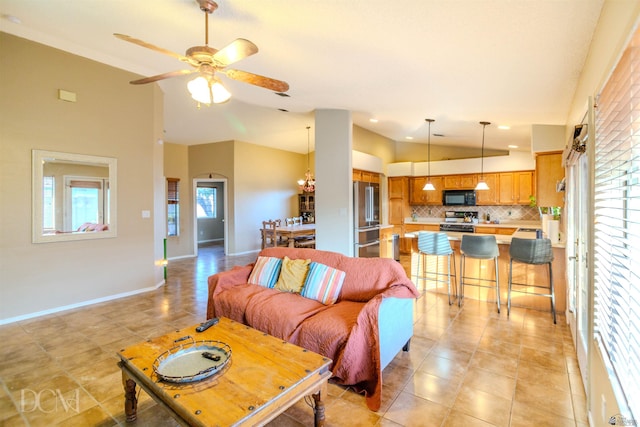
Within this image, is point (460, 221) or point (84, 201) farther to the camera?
point (460, 221)

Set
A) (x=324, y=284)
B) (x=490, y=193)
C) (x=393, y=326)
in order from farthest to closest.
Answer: (x=490, y=193) < (x=324, y=284) < (x=393, y=326)

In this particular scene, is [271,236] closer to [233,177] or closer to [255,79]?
[233,177]

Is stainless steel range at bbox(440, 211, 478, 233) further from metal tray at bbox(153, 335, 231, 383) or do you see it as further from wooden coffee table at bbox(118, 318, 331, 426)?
metal tray at bbox(153, 335, 231, 383)

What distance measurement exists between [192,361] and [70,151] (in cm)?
384

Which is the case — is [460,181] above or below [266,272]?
above

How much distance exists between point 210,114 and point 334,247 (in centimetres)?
382

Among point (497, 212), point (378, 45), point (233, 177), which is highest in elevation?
point (378, 45)

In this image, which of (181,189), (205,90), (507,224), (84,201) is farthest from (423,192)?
→ (84,201)

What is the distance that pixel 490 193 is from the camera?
6980 millimetres

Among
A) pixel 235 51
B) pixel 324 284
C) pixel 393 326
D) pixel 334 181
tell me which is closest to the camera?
pixel 235 51

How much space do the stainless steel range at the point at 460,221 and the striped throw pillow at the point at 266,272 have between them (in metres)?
5.30

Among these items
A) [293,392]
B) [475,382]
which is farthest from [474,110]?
[293,392]

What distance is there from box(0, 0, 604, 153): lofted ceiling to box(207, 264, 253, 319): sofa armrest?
95.7 inches

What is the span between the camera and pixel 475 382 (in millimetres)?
2289
